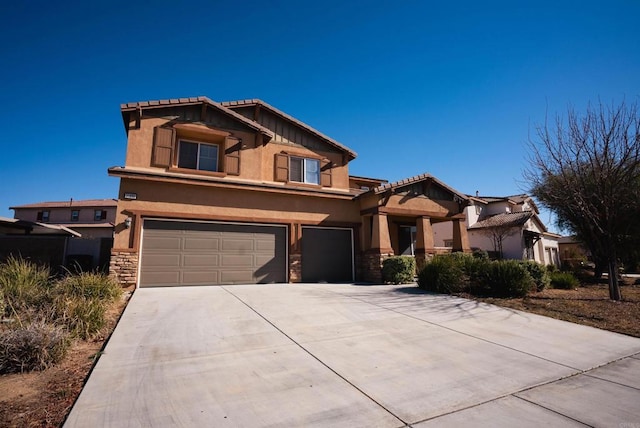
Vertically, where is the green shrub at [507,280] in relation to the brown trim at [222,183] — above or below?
below

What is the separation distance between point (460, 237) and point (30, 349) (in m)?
15.5

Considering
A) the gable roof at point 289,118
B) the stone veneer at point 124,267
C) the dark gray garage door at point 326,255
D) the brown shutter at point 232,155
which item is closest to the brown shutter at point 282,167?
the brown shutter at point 232,155

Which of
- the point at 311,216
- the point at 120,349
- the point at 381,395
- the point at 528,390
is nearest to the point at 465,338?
the point at 528,390

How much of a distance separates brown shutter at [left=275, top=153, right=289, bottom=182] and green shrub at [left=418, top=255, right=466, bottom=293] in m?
7.00

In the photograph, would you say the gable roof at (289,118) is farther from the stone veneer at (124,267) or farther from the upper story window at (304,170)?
the stone veneer at (124,267)

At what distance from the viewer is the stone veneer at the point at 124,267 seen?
10.7m

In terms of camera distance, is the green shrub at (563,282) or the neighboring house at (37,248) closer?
the neighboring house at (37,248)

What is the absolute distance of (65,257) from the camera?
12477mm

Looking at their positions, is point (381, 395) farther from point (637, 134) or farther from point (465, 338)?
point (637, 134)

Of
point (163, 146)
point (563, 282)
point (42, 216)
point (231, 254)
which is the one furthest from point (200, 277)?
point (42, 216)

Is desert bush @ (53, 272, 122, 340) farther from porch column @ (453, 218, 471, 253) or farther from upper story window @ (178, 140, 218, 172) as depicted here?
porch column @ (453, 218, 471, 253)

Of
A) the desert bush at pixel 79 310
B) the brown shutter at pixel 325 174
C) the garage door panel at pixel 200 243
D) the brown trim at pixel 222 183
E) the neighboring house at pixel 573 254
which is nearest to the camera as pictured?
the desert bush at pixel 79 310

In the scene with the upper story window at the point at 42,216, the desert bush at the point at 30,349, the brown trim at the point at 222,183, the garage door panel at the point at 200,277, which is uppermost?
the upper story window at the point at 42,216

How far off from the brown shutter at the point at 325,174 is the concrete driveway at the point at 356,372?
872 cm
